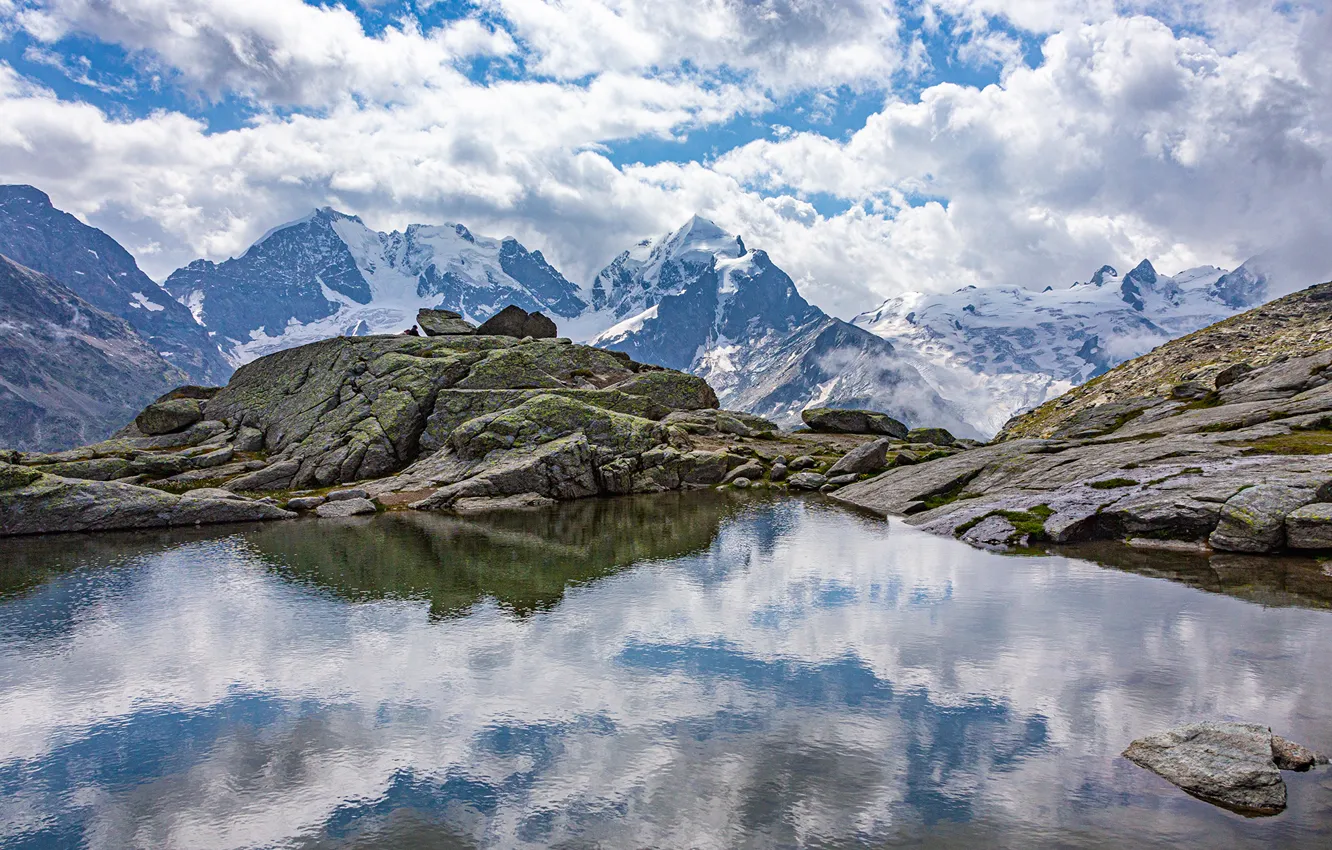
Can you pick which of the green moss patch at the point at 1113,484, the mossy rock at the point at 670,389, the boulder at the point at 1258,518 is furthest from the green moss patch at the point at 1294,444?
the mossy rock at the point at 670,389

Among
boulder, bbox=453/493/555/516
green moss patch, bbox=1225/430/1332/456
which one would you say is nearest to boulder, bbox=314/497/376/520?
boulder, bbox=453/493/555/516

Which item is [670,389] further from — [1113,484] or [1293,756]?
[1293,756]

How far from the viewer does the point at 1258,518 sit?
34.4 metres

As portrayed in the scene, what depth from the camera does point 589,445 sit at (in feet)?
257

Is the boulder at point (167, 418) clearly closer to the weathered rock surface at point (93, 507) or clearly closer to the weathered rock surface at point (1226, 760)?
the weathered rock surface at point (93, 507)

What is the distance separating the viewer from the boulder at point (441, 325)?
11456 centimetres

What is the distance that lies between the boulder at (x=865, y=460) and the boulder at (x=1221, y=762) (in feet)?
206

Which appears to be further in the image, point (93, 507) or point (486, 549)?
point (93, 507)

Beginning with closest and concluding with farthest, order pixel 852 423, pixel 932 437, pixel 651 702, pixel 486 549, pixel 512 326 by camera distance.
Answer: pixel 651 702, pixel 486 549, pixel 932 437, pixel 852 423, pixel 512 326

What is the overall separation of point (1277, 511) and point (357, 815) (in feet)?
136

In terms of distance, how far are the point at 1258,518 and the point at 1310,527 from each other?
6.19 feet

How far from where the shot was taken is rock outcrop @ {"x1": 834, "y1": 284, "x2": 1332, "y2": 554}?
35.4 m

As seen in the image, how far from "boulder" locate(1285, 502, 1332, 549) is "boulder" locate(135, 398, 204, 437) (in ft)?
364

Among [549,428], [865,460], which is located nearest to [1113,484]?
[865,460]
